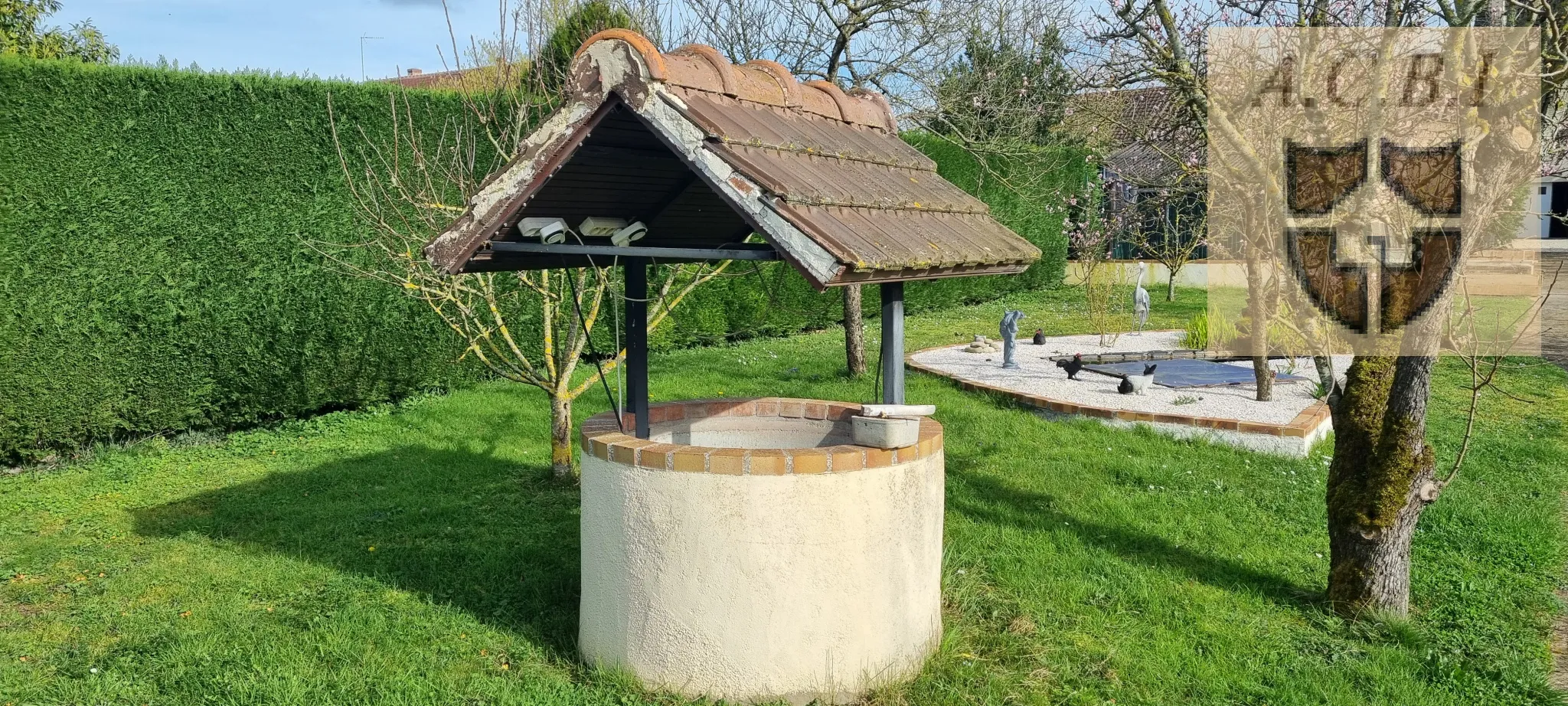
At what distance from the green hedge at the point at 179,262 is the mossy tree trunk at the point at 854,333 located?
2.47 meters

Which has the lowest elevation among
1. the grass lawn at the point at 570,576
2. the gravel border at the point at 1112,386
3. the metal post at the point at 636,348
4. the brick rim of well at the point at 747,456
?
the grass lawn at the point at 570,576

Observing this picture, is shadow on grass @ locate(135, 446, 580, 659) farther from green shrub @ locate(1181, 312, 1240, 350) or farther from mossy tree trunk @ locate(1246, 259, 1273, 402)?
green shrub @ locate(1181, 312, 1240, 350)

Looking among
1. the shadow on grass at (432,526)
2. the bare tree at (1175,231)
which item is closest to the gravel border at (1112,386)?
the bare tree at (1175,231)

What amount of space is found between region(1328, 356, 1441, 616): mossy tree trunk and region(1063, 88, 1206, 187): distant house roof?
66.3 inches

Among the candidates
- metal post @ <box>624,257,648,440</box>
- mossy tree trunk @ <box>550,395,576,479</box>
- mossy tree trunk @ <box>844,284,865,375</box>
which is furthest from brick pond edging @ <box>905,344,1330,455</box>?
metal post @ <box>624,257,648,440</box>

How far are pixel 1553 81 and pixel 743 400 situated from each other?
13.1ft

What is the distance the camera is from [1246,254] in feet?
24.9

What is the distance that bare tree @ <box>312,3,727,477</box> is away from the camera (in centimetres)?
677

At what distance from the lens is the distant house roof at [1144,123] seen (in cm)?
672

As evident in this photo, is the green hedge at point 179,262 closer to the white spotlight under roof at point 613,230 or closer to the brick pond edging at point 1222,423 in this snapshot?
the white spotlight under roof at point 613,230

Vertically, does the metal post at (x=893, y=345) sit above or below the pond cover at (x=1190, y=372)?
above

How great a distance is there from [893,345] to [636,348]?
1372 millimetres

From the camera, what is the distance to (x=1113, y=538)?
5.82 metres

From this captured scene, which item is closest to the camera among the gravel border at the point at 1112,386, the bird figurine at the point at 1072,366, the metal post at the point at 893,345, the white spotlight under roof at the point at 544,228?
the metal post at the point at 893,345
